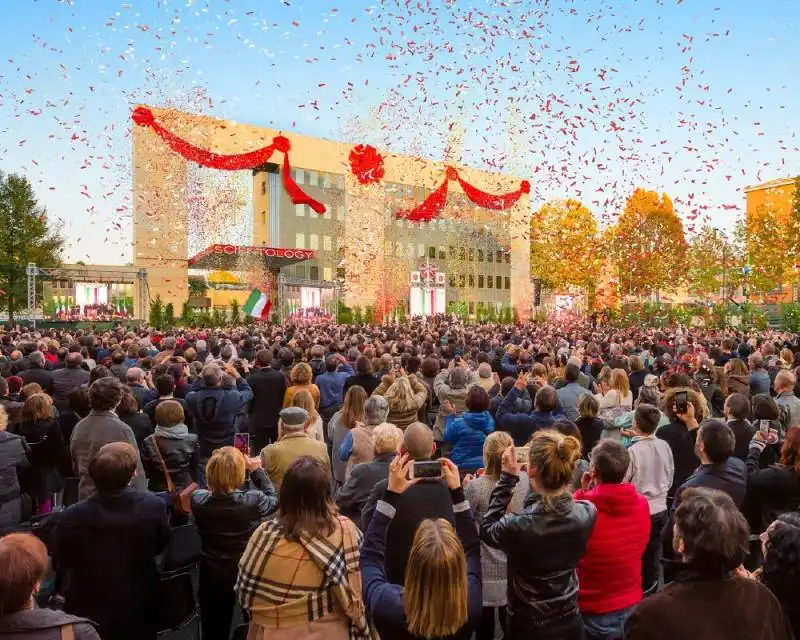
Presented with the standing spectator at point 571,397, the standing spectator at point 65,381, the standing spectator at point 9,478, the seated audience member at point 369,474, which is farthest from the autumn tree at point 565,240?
the standing spectator at point 9,478

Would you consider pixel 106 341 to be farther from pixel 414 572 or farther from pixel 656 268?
pixel 656 268

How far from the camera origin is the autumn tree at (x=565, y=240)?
198 feet

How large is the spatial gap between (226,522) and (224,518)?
3 centimetres

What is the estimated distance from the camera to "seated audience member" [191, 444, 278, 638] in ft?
13.0

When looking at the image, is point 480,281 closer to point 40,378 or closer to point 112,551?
point 40,378

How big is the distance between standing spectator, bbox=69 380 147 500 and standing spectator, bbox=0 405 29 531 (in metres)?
0.43

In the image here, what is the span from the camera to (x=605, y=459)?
11.9 ft

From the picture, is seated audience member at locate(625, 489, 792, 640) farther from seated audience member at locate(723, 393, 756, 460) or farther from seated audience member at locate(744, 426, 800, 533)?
seated audience member at locate(723, 393, 756, 460)

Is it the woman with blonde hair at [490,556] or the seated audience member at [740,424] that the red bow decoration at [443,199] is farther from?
the woman with blonde hair at [490,556]

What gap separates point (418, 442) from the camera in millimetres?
3449

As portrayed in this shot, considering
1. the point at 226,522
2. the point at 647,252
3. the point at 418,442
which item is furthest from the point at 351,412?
the point at 647,252

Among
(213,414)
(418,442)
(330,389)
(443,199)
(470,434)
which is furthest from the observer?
(443,199)

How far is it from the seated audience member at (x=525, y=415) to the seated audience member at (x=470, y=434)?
2.16 ft

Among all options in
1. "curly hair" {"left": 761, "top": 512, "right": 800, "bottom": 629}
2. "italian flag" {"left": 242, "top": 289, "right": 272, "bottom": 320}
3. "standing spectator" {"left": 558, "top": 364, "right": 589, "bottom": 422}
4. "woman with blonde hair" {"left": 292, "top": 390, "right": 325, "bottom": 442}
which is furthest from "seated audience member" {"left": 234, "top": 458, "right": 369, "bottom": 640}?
"italian flag" {"left": 242, "top": 289, "right": 272, "bottom": 320}
